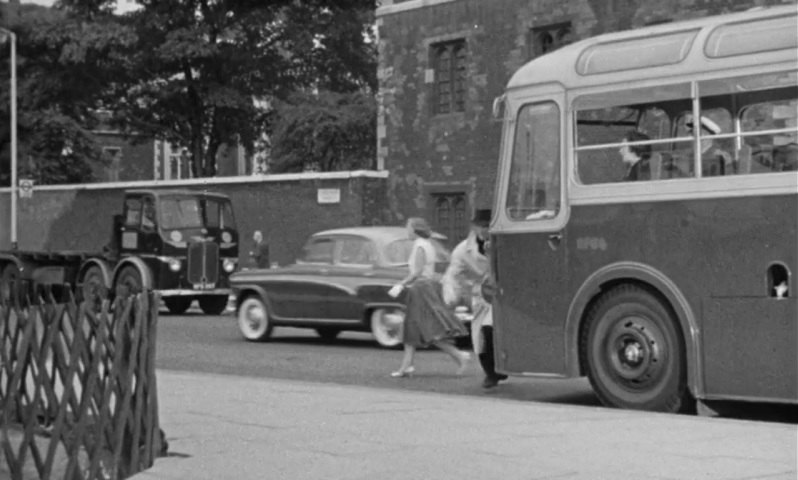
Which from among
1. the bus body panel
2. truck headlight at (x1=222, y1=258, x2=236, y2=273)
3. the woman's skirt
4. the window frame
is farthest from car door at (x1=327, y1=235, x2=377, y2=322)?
the window frame

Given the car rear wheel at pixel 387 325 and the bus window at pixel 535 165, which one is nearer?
the bus window at pixel 535 165

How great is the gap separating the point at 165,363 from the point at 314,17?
33434 millimetres

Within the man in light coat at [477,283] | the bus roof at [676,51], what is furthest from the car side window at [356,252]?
the bus roof at [676,51]

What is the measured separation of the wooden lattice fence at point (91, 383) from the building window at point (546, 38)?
2648 centimetres

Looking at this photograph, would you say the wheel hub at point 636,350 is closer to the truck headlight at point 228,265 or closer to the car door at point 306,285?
the car door at point 306,285

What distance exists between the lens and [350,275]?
866 inches

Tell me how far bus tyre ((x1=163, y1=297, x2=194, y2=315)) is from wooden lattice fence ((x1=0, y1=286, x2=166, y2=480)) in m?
22.0

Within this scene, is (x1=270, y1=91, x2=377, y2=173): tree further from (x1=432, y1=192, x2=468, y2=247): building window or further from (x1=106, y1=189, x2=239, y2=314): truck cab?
(x1=106, y1=189, x2=239, y2=314): truck cab

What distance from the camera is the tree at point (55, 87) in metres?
49.7

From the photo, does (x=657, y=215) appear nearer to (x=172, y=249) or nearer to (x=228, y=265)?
(x=172, y=249)

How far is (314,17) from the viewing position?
2051 inches

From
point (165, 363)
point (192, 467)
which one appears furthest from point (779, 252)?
point (165, 363)

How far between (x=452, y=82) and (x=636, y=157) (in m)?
24.6

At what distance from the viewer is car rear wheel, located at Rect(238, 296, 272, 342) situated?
23.3 meters
